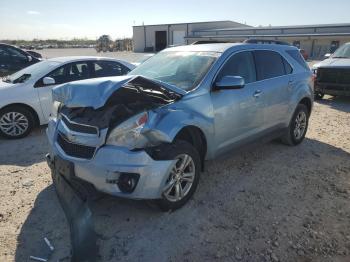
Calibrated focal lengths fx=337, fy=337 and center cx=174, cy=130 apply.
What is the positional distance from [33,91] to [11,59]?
7045mm

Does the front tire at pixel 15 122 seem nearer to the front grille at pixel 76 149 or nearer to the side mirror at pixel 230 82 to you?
the front grille at pixel 76 149

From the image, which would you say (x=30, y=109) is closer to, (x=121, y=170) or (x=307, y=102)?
(x=121, y=170)

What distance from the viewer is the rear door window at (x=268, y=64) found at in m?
5.01

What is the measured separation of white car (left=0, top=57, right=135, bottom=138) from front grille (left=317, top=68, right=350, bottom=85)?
7.14 meters

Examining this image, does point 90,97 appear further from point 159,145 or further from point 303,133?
point 303,133

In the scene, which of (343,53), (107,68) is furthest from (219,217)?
(343,53)

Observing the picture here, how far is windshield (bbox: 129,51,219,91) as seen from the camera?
4223mm

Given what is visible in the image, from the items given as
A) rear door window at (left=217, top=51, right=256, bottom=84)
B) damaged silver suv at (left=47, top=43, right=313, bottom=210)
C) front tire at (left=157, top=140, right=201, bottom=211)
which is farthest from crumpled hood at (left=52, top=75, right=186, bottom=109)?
rear door window at (left=217, top=51, right=256, bottom=84)

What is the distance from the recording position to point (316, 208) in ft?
12.9

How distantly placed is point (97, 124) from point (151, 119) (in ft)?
1.78

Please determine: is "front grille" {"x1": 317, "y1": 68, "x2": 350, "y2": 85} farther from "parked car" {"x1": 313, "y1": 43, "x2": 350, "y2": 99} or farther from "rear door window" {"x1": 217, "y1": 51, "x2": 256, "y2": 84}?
"rear door window" {"x1": 217, "y1": 51, "x2": 256, "y2": 84}

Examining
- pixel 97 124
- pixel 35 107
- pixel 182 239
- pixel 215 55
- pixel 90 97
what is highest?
pixel 215 55

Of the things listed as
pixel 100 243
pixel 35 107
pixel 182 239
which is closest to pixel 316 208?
pixel 182 239

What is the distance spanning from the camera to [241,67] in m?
4.69
